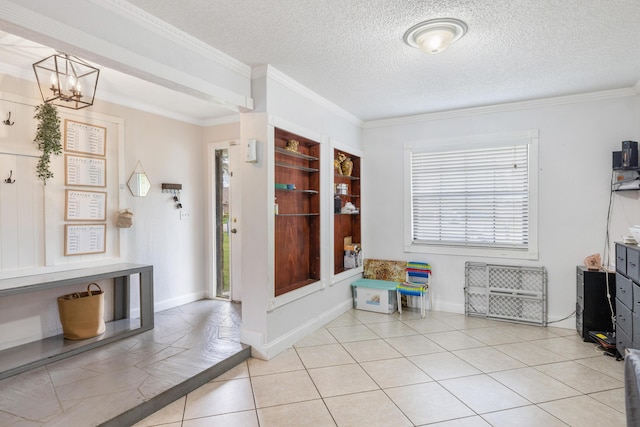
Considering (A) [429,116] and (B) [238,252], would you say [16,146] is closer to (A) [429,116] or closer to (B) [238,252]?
(B) [238,252]

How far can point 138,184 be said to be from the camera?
384 cm

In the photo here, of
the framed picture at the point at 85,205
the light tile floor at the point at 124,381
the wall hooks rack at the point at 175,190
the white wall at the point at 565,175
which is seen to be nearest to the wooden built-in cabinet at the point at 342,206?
the white wall at the point at 565,175

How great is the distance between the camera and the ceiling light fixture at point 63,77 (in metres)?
2.66

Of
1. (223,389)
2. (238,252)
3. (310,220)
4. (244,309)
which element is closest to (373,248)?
(310,220)

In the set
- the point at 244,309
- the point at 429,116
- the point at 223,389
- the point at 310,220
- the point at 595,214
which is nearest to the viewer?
the point at 223,389

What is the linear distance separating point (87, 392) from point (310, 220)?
246 centimetres

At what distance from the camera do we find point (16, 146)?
Answer: 2.88 metres

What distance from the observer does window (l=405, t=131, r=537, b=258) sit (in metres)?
4.00

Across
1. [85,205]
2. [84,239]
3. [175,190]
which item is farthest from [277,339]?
[175,190]

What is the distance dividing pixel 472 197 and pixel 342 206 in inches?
64.7

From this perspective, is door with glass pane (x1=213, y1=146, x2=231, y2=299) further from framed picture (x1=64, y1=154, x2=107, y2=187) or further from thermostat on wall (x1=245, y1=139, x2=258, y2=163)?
thermostat on wall (x1=245, y1=139, x2=258, y2=163)

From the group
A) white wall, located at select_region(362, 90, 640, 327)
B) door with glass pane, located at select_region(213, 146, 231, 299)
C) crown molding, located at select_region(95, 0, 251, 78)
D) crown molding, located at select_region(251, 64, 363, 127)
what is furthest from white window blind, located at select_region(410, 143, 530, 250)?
crown molding, located at select_region(95, 0, 251, 78)

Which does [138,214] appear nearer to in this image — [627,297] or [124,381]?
[124,381]

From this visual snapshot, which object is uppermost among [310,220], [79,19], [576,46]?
[576,46]
